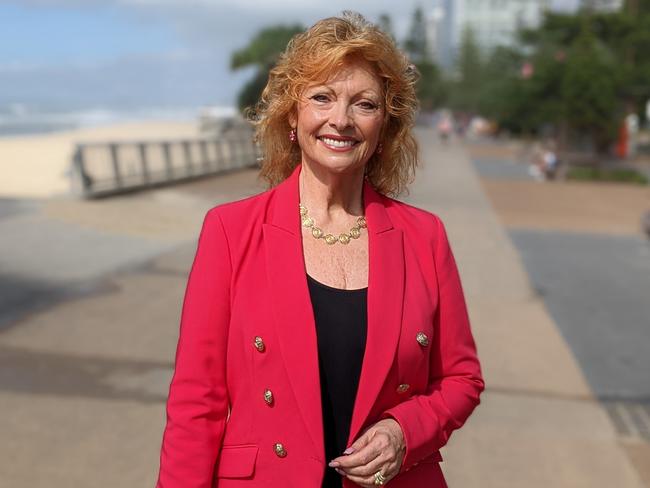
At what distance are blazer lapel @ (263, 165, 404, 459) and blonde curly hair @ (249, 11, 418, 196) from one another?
251mm

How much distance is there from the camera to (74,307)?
21.0 feet

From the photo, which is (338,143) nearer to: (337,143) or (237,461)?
(337,143)

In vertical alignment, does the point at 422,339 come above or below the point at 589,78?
above

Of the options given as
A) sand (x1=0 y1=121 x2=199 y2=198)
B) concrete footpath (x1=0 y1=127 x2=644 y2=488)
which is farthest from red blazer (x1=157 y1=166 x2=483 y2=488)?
sand (x1=0 y1=121 x2=199 y2=198)

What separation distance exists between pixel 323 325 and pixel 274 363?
0.50 ft

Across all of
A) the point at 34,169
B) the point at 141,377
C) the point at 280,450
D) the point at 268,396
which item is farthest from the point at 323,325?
the point at 34,169

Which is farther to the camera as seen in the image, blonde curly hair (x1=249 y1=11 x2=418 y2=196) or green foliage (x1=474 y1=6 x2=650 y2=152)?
green foliage (x1=474 y1=6 x2=650 y2=152)

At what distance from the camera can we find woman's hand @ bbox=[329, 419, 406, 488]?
1.67m

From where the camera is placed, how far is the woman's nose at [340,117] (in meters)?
1.74

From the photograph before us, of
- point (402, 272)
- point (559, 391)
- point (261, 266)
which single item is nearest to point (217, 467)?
point (261, 266)

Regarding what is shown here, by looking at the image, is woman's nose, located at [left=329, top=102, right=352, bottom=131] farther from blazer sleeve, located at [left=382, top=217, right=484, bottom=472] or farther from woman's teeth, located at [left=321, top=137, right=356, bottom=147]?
blazer sleeve, located at [left=382, top=217, right=484, bottom=472]

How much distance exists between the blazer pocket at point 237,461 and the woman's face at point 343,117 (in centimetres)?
74

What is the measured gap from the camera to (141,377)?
4.90m

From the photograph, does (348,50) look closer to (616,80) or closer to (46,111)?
(616,80)
